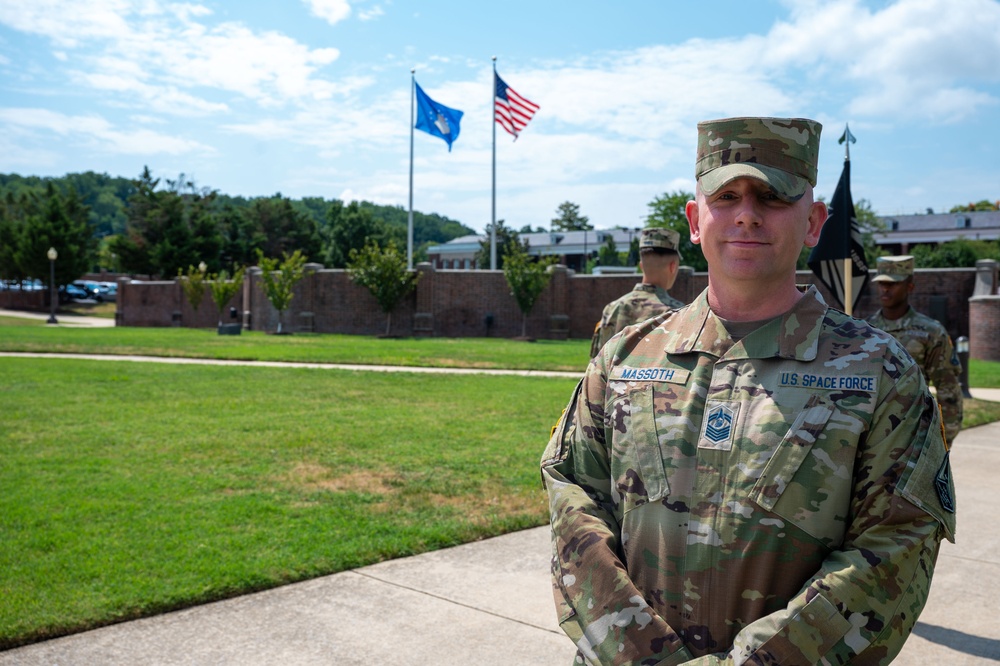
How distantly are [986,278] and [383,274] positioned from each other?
20.8m

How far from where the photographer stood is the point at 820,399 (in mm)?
1973

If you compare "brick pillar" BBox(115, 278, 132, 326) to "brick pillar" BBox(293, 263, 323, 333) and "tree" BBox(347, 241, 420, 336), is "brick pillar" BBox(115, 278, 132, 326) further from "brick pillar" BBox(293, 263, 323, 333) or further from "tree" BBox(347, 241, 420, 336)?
"tree" BBox(347, 241, 420, 336)

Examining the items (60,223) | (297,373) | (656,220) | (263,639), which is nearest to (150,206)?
(60,223)

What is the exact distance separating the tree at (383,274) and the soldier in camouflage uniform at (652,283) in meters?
29.1

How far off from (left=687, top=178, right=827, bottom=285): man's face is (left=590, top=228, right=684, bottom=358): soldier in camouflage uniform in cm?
362

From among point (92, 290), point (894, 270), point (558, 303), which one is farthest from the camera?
point (92, 290)

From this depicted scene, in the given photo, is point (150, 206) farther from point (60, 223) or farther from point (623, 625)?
point (623, 625)

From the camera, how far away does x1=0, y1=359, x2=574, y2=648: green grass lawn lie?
5.24 metres

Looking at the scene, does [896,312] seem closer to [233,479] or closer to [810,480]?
[810,480]

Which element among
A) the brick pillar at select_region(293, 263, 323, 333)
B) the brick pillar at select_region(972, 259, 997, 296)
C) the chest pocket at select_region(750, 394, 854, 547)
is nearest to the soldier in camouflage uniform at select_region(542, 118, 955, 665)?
the chest pocket at select_region(750, 394, 854, 547)

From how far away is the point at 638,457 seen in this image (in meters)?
2.11

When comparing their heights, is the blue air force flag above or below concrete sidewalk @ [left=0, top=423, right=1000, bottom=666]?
above

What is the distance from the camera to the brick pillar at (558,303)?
117 ft


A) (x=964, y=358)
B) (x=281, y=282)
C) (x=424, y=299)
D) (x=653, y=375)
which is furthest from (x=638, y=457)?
(x=281, y=282)
